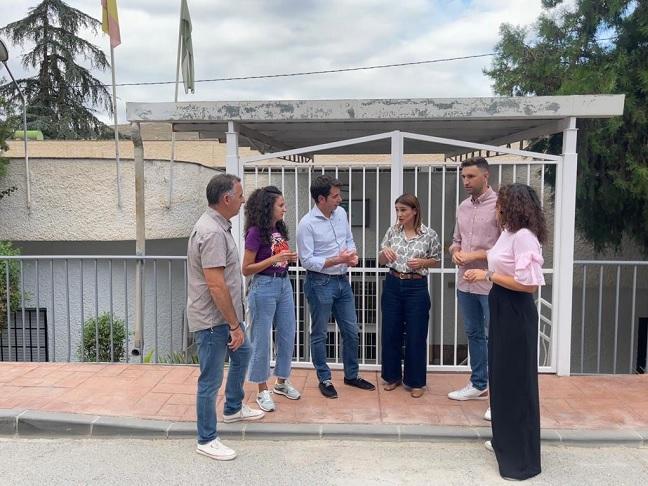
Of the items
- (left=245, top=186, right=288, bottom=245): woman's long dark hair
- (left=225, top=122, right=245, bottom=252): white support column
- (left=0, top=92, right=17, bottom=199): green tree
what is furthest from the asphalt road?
(left=0, top=92, right=17, bottom=199): green tree

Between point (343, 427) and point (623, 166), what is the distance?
17.5 ft

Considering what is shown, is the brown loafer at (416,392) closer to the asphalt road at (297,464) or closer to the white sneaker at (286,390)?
the asphalt road at (297,464)

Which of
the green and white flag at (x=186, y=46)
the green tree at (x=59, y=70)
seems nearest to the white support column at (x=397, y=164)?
the green and white flag at (x=186, y=46)

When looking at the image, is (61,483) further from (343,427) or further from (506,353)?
(506,353)

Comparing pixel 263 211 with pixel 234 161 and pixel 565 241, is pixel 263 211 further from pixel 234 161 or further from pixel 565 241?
pixel 565 241

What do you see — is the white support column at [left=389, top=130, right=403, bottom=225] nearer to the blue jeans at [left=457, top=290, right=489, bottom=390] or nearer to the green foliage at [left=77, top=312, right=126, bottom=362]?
the blue jeans at [left=457, top=290, right=489, bottom=390]

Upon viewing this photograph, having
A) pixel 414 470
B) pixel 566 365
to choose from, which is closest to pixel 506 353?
pixel 414 470

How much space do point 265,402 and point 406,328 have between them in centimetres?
131

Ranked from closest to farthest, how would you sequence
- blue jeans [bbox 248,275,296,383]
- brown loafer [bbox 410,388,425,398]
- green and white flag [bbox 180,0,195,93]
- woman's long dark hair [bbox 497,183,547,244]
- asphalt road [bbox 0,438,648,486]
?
woman's long dark hair [bbox 497,183,547,244]
asphalt road [bbox 0,438,648,486]
blue jeans [bbox 248,275,296,383]
brown loafer [bbox 410,388,425,398]
green and white flag [bbox 180,0,195,93]

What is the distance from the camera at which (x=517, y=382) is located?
3375mm

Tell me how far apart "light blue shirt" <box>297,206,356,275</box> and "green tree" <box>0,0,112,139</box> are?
18.2 meters

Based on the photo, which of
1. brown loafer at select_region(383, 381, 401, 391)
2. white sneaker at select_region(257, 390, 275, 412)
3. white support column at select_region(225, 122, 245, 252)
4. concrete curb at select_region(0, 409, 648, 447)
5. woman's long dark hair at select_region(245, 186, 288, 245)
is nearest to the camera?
concrete curb at select_region(0, 409, 648, 447)

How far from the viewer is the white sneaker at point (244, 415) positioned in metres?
4.11

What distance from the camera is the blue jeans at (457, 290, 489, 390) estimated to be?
4344mm
